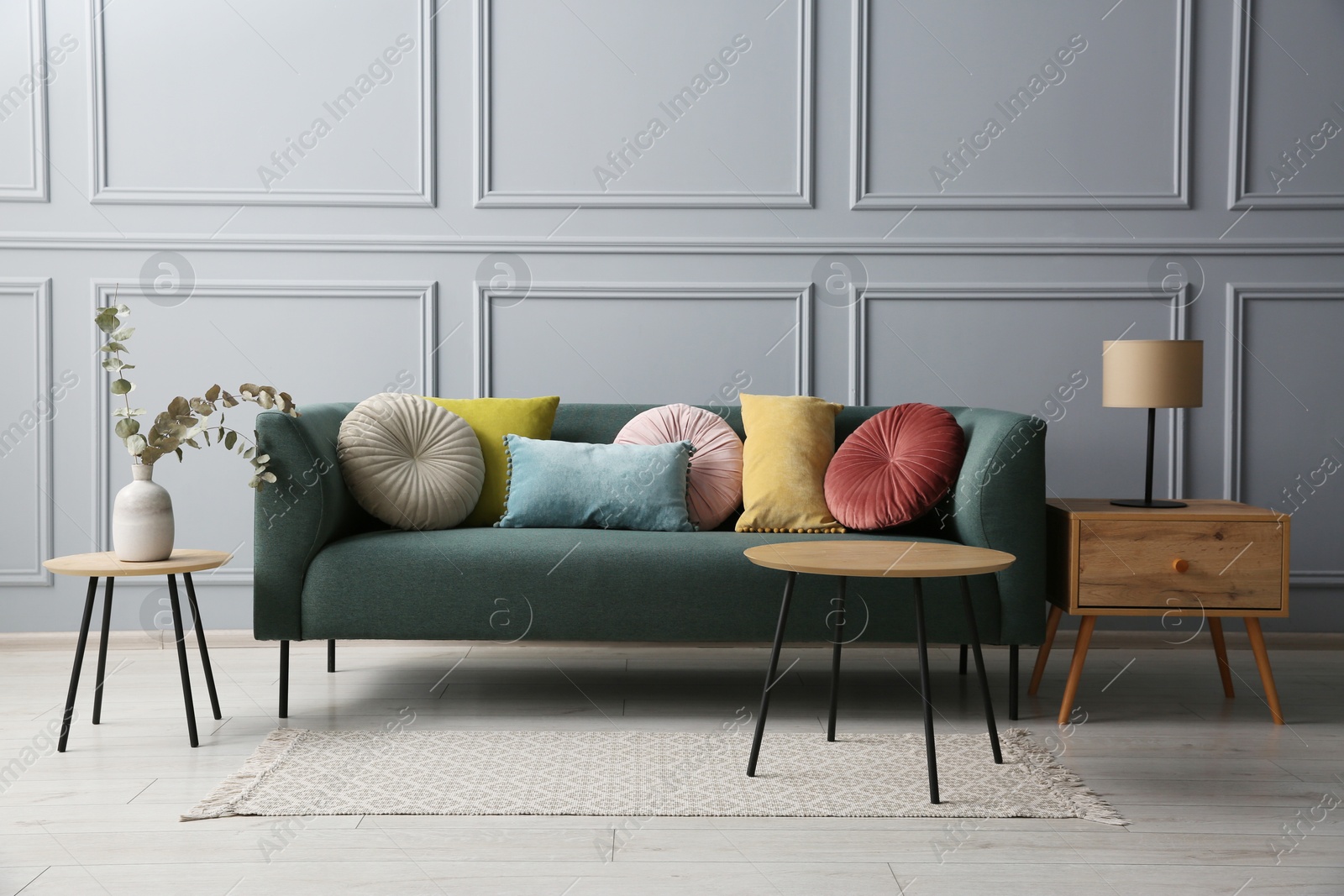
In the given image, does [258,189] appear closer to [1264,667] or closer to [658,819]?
[658,819]

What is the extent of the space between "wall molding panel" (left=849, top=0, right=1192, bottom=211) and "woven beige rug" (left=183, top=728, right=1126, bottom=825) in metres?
Answer: 1.79

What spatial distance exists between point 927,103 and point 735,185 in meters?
0.69

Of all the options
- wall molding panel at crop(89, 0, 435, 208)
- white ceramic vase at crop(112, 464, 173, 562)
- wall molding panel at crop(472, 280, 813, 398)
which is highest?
wall molding panel at crop(89, 0, 435, 208)

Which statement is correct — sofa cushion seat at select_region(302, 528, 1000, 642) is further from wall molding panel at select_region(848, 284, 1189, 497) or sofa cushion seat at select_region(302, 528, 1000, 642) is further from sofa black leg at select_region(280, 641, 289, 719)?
wall molding panel at select_region(848, 284, 1189, 497)

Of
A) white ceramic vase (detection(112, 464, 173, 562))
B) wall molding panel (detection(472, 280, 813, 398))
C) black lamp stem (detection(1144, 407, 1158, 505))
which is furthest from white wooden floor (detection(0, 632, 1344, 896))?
wall molding panel (detection(472, 280, 813, 398))

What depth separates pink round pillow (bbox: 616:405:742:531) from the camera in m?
2.96

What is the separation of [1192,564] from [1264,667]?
34 centimetres

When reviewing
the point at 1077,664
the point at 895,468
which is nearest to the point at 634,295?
the point at 895,468

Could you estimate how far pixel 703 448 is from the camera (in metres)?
3.04

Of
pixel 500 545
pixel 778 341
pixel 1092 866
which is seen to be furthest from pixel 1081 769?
pixel 778 341

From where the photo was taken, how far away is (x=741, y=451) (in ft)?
10.00

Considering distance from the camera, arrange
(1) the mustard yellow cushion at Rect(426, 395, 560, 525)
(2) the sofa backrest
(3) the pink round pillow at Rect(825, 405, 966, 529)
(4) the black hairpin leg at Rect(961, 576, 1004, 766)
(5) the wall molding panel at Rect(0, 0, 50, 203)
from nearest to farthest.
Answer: (4) the black hairpin leg at Rect(961, 576, 1004, 766)
(3) the pink round pillow at Rect(825, 405, 966, 529)
(1) the mustard yellow cushion at Rect(426, 395, 560, 525)
(2) the sofa backrest
(5) the wall molding panel at Rect(0, 0, 50, 203)

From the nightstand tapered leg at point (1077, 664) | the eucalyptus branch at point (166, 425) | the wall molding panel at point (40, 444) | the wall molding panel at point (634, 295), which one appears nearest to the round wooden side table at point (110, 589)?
the eucalyptus branch at point (166, 425)

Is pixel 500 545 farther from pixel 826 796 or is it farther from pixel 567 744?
pixel 826 796
